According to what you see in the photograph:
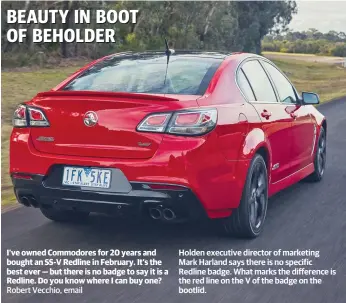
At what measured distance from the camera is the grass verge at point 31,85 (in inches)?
349

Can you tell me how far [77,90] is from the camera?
17.3 feet

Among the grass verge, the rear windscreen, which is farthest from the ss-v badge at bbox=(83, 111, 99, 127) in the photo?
the grass verge

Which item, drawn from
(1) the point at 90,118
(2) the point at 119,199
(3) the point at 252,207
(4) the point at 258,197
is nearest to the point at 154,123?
(1) the point at 90,118

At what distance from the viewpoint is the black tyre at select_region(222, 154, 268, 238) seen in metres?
5.24

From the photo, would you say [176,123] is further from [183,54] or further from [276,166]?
[276,166]

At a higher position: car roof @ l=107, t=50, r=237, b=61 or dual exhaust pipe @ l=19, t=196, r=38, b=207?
car roof @ l=107, t=50, r=237, b=61

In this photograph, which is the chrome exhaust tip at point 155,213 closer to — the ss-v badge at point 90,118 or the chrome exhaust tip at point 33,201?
the ss-v badge at point 90,118

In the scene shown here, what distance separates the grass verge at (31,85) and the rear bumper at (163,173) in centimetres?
188

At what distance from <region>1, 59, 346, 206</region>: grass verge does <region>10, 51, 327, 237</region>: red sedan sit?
194 cm

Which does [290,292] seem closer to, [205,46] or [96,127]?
[96,127]

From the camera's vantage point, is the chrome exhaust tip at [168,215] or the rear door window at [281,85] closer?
the chrome exhaust tip at [168,215]

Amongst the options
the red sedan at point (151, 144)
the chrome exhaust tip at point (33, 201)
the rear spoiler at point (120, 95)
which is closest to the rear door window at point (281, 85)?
the red sedan at point (151, 144)

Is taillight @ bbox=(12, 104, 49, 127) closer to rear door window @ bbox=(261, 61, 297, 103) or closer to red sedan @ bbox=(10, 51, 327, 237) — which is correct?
red sedan @ bbox=(10, 51, 327, 237)

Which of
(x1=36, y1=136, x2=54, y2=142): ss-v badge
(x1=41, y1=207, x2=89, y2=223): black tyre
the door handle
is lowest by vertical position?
(x1=41, y1=207, x2=89, y2=223): black tyre
